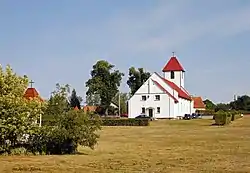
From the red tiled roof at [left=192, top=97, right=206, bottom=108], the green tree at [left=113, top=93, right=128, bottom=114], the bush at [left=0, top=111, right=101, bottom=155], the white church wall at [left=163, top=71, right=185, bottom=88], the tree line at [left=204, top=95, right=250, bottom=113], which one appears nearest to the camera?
the bush at [left=0, top=111, right=101, bottom=155]

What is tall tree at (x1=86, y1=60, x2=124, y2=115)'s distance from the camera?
109 meters

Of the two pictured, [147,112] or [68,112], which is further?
[147,112]

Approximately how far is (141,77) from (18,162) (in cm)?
9641

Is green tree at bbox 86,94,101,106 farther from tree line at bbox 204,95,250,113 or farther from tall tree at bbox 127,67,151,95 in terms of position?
tree line at bbox 204,95,250,113

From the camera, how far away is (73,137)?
84.4 ft

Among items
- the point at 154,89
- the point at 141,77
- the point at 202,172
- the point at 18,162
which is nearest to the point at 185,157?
the point at 202,172

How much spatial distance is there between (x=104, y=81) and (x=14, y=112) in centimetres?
8335

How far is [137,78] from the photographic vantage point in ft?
387

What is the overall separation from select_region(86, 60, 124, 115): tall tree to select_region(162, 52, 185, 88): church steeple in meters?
11.1

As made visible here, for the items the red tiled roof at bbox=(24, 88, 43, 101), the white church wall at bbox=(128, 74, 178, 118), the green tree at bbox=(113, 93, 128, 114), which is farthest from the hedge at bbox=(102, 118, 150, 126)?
the green tree at bbox=(113, 93, 128, 114)

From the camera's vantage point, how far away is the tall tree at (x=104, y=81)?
109m

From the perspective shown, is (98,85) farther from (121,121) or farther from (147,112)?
(121,121)

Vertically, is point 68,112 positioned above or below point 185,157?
above

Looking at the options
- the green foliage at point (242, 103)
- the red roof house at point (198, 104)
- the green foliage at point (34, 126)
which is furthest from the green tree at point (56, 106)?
the green foliage at point (242, 103)
